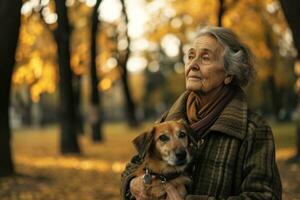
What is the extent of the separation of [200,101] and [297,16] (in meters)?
10.2

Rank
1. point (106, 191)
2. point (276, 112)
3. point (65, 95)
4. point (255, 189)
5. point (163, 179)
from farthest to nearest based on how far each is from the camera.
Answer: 1. point (276, 112)
2. point (65, 95)
3. point (106, 191)
4. point (163, 179)
5. point (255, 189)

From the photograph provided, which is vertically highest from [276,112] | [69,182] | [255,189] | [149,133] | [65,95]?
[149,133]

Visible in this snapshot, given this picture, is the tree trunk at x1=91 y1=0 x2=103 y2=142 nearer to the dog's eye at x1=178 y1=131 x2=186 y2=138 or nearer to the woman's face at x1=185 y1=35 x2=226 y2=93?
the woman's face at x1=185 y1=35 x2=226 y2=93

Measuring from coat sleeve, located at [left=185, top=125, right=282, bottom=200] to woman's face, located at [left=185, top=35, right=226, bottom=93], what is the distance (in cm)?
48

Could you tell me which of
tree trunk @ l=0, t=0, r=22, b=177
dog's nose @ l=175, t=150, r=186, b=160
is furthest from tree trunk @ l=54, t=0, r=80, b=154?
dog's nose @ l=175, t=150, r=186, b=160

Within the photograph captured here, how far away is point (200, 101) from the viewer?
3.93 metres

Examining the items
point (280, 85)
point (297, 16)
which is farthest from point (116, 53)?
point (297, 16)

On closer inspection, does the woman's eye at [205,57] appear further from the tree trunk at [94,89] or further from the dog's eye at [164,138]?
the tree trunk at [94,89]

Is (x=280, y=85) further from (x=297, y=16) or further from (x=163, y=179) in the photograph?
(x=163, y=179)

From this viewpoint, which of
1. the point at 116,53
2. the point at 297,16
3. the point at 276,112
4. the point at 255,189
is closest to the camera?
the point at 255,189

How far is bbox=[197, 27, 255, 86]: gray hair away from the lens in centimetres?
387

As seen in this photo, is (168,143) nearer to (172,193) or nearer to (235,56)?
(172,193)

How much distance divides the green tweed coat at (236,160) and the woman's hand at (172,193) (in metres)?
0.09

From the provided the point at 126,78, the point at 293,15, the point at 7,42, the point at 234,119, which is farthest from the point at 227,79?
the point at 126,78
